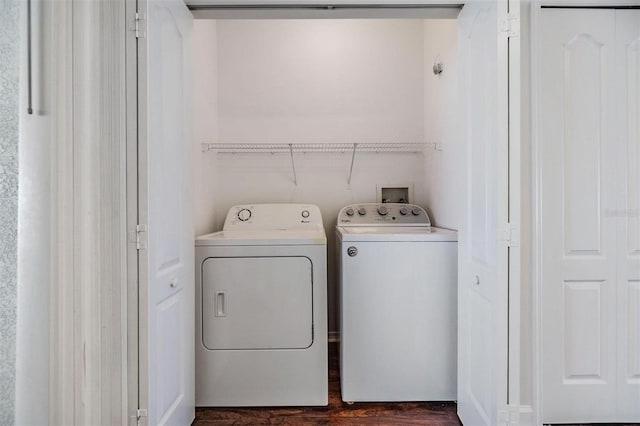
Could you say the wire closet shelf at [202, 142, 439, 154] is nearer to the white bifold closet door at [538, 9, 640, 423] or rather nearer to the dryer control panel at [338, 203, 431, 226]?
the dryer control panel at [338, 203, 431, 226]

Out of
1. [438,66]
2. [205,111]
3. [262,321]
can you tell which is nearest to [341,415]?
[262,321]

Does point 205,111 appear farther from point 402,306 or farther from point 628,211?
point 628,211

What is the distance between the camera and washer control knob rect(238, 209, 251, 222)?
252 centimetres

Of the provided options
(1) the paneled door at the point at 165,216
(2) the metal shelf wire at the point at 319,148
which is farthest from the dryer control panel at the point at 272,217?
(1) the paneled door at the point at 165,216

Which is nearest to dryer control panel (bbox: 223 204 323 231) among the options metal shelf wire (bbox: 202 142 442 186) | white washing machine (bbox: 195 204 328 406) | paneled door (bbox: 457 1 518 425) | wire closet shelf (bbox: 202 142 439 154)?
metal shelf wire (bbox: 202 142 442 186)

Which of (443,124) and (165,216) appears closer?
(165,216)

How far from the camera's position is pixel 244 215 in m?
2.53

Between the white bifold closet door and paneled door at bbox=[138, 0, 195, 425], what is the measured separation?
168 centimetres

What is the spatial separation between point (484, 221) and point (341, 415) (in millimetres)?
1219

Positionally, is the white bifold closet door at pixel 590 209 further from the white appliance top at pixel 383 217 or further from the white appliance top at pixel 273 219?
the white appliance top at pixel 273 219

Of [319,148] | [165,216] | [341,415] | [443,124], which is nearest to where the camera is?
[165,216]

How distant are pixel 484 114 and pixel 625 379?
145 cm

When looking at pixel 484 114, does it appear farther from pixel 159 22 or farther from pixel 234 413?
pixel 234 413

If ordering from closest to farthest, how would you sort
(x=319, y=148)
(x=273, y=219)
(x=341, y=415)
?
(x=341, y=415), (x=273, y=219), (x=319, y=148)
